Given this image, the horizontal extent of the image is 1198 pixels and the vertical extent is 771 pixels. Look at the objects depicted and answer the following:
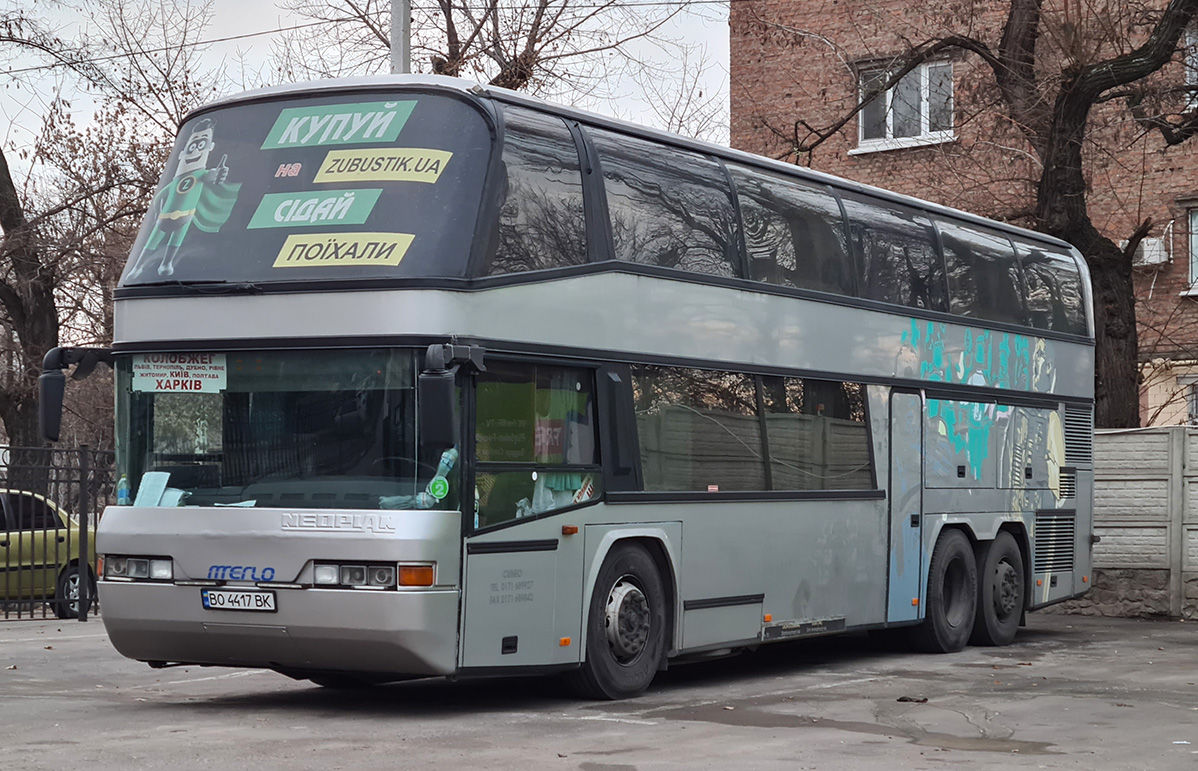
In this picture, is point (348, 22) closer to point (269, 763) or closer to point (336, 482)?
point (336, 482)

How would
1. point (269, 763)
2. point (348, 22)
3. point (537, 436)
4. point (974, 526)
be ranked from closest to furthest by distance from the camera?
point (269, 763) < point (537, 436) < point (974, 526) < point (348, 22)

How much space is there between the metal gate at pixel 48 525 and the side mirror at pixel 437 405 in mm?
10337

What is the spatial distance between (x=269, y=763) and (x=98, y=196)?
21.1m

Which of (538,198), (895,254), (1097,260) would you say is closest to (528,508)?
(538,198)

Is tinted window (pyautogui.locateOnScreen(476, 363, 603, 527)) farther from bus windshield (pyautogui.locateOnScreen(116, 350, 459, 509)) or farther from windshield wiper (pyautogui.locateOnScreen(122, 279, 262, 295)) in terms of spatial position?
windshield wiper (pyautogui.locateOnScreen(122, 279, 262, 295))

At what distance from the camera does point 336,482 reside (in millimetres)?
9727

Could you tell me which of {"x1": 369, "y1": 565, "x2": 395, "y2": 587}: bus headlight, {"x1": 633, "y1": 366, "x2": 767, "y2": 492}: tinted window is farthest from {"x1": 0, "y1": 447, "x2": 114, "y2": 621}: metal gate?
{"x1": 369, "y1": 565, "x2": 395, "y2": 587}: bus headlight

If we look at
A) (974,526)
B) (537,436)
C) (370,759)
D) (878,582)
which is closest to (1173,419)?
(974,526)

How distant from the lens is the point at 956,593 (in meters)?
15.7

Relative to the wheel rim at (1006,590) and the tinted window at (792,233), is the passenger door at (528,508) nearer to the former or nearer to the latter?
the tinted window at (792,233)

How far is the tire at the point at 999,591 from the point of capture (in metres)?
16.1

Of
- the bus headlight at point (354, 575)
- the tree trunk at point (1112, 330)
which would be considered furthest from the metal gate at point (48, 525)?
the tree trunk at point (1112, 330)

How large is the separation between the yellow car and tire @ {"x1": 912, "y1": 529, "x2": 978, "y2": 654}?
9725 millimetres

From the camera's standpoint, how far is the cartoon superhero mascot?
1029cm
